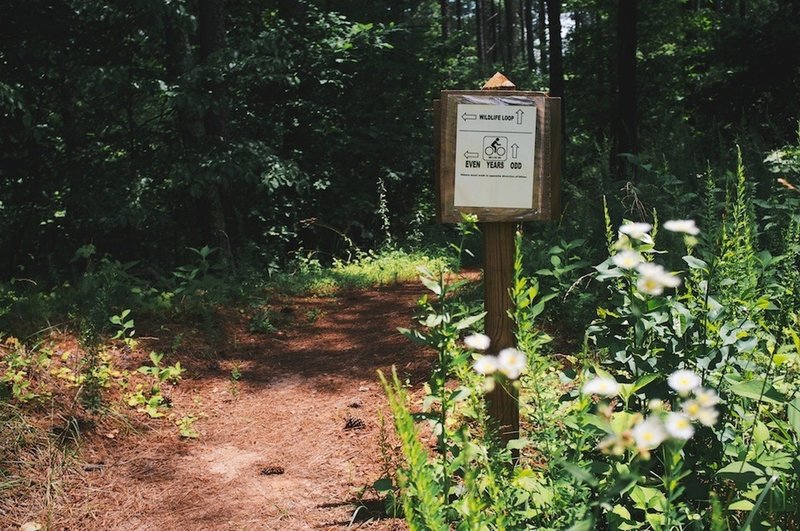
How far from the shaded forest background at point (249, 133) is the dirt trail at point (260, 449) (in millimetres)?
1912

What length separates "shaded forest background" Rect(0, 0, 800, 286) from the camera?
7.04 m

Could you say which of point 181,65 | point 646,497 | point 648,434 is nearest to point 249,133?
point 181,65

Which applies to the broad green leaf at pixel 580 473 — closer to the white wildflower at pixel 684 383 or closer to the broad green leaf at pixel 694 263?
the white wildflower at pixel 684 383

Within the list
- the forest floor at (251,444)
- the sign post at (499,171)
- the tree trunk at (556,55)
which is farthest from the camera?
the tree trunk at (556,55)

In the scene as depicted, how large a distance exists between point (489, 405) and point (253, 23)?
10.7 meters

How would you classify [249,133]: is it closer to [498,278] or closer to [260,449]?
[260,449]

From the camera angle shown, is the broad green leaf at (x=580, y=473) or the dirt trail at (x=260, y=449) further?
the dirt trail at (x=260, y=449)

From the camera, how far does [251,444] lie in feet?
12.4

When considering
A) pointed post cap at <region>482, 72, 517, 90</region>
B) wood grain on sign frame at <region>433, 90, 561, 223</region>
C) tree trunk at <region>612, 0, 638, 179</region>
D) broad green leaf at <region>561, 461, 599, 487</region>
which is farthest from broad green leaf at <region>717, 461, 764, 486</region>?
tree trunk at <region>612, 0, 638, 179</region>

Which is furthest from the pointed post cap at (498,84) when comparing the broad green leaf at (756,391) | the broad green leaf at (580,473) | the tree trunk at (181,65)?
the tree trunk at (181,65)

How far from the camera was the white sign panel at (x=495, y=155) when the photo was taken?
2744mm

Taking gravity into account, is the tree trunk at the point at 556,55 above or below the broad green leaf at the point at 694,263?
above

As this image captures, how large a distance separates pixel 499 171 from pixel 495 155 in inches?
2.6

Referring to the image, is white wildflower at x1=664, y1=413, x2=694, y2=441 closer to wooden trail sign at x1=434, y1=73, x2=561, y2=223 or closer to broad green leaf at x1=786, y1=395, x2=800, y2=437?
broad green leaf at x1=786, y1=395, x2=800, y2=437
